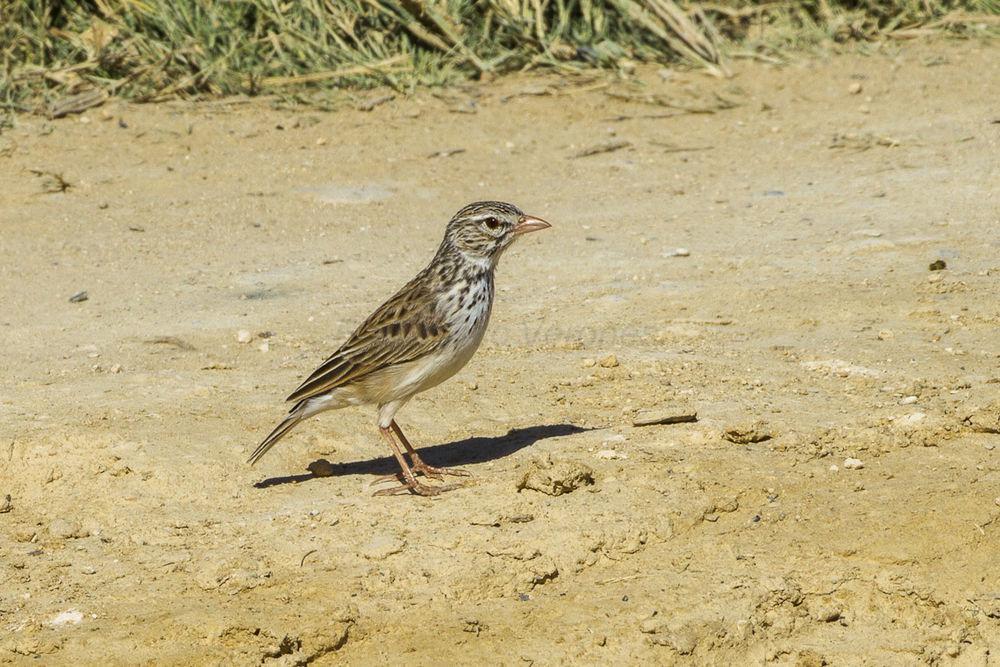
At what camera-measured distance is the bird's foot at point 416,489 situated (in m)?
6.49

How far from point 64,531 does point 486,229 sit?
2.33 metres

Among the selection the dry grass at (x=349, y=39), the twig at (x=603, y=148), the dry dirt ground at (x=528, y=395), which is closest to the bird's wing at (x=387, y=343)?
the dry dirt ground at (x=528, y=395)

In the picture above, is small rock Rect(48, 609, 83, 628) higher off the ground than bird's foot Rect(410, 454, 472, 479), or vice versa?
bird's foot Rect(410, 454, 472, 479)

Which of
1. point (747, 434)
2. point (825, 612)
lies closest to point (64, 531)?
point (747, 434)

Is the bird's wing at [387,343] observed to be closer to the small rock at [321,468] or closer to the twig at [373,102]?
the small rock at [321,468]

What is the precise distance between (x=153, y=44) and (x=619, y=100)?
4.31 metres

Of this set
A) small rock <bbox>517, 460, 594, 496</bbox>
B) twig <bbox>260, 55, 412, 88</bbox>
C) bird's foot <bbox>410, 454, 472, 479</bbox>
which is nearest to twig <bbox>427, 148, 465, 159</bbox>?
twig <bbox>260, 55, 412, 88</bbox>

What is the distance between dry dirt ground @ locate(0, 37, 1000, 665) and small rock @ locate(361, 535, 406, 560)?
35 millimetres

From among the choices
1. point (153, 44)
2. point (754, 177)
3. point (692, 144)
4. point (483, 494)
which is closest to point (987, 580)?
point (483, 494)

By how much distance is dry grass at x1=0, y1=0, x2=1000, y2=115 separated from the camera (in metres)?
13.4

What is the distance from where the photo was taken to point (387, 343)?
660 centimetres

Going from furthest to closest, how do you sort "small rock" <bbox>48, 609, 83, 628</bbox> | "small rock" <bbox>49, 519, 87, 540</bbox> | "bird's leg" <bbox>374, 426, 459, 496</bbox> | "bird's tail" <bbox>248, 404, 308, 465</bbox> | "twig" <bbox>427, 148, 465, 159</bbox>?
"twig" <bbox>427, 148, 465, 159</bbox> < "bird's tail" <bbox>248, 404, 308, 465</bbox> < "bird's leg" <bbox>374, 426, 459, 496</bbox> < "small rock" <bbox>49, 519, 87, 540</bbox> < "small rock" <bbox>48, 609, 83, 628</bbox>

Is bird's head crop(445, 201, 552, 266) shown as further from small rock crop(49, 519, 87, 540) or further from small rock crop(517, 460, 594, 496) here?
small rock crop(49, 519, 87, 540)

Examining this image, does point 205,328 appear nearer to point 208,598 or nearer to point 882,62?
point 208,598
